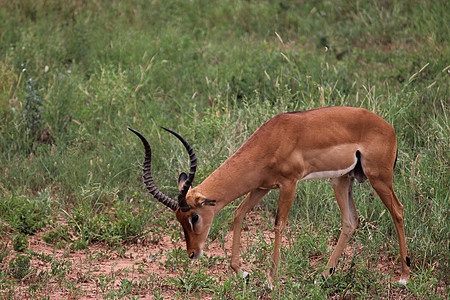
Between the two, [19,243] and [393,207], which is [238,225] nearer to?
[393,207]

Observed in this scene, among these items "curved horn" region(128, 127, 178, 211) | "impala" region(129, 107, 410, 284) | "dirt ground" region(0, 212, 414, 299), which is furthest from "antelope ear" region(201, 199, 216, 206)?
"dirt ground" region(0, 212, 414, 299)

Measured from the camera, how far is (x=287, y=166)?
5.03m

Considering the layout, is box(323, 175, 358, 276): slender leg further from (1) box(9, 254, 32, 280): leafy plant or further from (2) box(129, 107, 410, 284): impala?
(1) box(9, 254, 32, 280): leafy plant

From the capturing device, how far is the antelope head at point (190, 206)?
4801 mm

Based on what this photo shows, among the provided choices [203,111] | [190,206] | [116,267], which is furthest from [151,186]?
[203,111]

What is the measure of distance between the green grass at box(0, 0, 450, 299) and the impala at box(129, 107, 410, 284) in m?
0.48

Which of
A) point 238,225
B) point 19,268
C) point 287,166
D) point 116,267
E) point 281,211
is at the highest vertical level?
point 287,166

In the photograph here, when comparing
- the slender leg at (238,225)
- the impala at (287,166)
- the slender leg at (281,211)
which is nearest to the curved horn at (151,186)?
the impala at (287,166)

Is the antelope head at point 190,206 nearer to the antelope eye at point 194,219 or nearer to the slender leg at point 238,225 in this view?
the antelope eye at point 194,219

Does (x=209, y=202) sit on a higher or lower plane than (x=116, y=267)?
higher

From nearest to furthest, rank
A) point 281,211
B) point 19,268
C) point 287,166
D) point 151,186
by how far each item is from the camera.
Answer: point 151,186 < point 287,166 < point 281,211 < point 19,268

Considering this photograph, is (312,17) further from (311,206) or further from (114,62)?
(311,206)

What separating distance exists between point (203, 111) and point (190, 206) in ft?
12.7

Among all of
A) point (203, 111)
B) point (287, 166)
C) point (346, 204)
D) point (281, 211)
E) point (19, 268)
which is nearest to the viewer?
point (287, 166)
